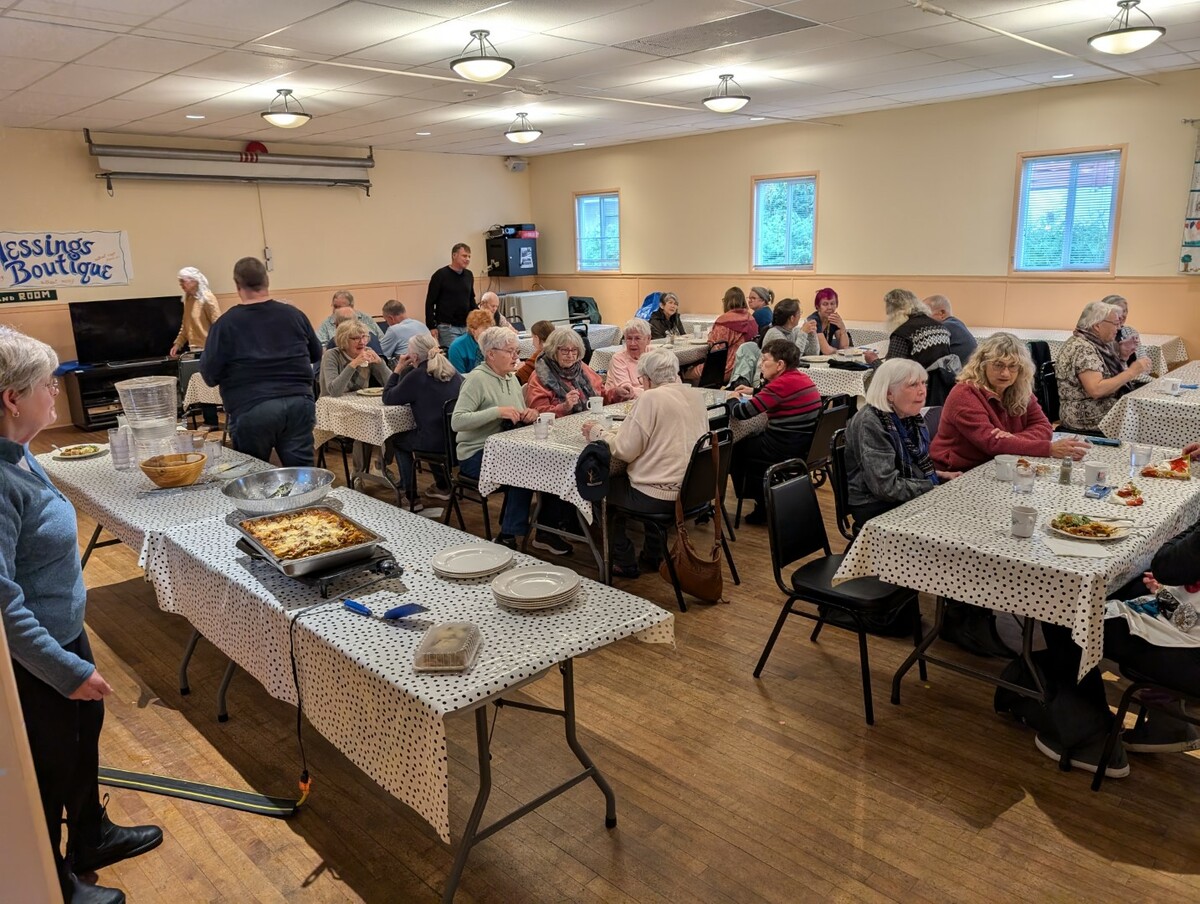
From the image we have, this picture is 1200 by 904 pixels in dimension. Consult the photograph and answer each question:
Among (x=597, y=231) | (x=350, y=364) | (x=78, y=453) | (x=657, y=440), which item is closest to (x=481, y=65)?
(x=350, y=364)

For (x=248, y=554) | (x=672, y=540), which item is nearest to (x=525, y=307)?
(x=672, y=540)

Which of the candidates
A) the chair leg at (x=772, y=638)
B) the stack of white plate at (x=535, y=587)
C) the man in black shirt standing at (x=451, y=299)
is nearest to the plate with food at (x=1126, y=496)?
the chair leg at (x=772, y=638)

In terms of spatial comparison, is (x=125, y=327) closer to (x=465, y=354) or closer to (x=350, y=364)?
(x=350, y=364)

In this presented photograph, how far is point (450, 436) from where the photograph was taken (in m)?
4.71

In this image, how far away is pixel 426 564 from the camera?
8.20ft

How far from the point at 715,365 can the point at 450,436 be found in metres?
2.97

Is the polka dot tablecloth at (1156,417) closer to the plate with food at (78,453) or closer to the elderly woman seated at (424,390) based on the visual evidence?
the elderly woman seated at (424,390)

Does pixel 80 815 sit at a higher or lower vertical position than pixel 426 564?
lower

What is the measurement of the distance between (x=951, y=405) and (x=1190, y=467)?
917 millimetres

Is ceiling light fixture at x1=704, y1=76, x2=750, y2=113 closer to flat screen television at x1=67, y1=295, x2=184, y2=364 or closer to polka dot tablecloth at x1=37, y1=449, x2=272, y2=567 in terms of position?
polka dot tablecloth at x1=37, y1=449, x2=272, y2=567

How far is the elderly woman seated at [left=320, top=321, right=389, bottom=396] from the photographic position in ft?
18.4

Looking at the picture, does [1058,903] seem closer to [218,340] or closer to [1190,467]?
[1190,467]

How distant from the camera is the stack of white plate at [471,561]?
7.75 feet

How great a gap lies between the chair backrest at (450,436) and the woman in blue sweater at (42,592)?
272cm
